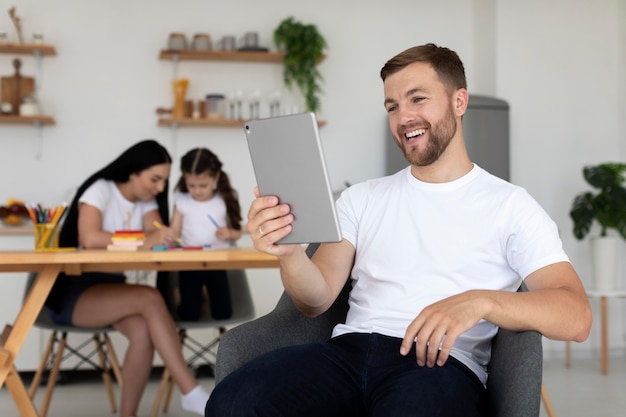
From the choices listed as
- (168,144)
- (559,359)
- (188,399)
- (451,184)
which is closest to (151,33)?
(168,144)

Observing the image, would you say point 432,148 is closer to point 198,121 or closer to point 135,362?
→ point 135,362

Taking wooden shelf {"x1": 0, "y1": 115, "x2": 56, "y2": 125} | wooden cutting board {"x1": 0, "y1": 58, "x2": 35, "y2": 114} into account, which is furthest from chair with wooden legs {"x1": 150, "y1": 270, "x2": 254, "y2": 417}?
wooden cutting board {"x1": 0, "y1": 58, "x2": 35, "y2": 114}

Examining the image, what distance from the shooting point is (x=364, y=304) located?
1714 mm

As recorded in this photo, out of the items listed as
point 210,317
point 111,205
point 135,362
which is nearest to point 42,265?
point 135,362

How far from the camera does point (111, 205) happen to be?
3.41 meters

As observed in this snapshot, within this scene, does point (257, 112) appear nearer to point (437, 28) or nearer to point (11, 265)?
point (437, 28)

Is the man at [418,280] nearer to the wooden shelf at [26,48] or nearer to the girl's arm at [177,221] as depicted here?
the girl's arm at [177,221]

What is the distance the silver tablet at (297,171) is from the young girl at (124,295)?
166 centimetres

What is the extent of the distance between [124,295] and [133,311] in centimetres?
7

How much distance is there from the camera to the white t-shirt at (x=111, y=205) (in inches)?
129

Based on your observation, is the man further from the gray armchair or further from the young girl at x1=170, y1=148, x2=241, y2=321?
the young girl at x1=170, y1=148, x2=241, y2=321

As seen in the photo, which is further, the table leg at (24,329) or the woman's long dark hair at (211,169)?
the woman's long dark hair at (211,169)

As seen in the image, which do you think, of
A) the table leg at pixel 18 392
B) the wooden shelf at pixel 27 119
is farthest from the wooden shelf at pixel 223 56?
the table leg at pixel 18 392

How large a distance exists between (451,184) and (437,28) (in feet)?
13.4
